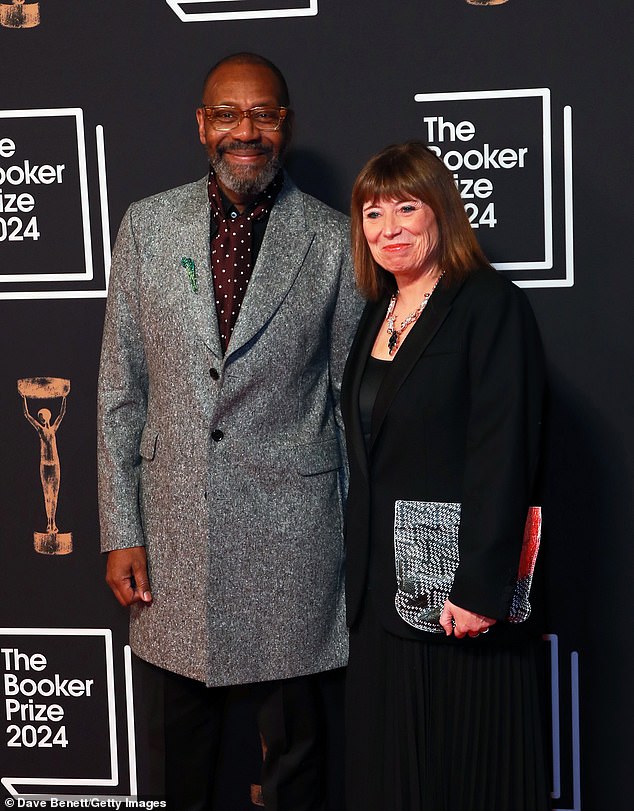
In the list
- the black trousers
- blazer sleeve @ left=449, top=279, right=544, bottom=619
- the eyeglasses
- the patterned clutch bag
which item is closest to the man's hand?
the black trousers

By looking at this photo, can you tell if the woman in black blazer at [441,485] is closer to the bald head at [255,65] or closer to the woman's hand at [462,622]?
the woman's hand at [462,622]

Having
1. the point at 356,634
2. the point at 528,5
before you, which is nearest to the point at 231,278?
the point at 356,634

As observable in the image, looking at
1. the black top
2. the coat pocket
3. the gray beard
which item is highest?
the gray beard

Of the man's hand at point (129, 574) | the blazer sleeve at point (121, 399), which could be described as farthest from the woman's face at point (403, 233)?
the man's hand at point (129, 574)

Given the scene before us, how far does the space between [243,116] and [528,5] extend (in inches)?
27.9

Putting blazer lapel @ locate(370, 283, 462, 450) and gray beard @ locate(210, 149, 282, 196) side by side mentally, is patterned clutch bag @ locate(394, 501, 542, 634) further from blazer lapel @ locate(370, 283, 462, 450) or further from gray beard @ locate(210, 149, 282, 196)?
gray beard @ locate(210, 149, 282, 196)

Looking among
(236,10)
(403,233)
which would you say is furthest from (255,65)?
(403,233)

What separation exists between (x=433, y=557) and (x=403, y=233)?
0.58 m

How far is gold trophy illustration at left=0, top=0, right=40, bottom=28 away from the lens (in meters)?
2.32

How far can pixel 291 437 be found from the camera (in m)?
2.04

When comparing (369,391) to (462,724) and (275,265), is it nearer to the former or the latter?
(275,265)

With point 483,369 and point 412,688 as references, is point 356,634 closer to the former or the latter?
Result: point 412,688

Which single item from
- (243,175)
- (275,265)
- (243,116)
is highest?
(243,116)

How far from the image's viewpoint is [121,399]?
6.89ft
